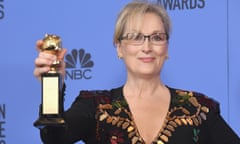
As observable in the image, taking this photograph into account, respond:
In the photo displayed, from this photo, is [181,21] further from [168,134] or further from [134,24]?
[168,134]

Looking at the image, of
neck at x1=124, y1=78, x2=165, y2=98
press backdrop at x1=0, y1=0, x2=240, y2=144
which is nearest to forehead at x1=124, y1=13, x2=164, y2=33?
neck at x1=124, y1=78, x2=165, y2=98

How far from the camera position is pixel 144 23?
1.37 m

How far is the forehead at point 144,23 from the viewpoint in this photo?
1361mm

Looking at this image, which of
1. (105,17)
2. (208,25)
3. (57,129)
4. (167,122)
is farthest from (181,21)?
(57,129)

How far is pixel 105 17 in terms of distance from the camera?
179 cm

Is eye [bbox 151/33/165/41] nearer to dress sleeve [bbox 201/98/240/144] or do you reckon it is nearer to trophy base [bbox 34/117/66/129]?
dress sleeve [bbox 201/98/240/144]

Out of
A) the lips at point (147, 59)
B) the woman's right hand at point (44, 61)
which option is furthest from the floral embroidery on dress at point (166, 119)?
the woman's right hand at point (44, 61)

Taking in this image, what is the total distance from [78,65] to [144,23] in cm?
46

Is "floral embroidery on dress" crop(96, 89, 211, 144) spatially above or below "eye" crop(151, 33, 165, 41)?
below

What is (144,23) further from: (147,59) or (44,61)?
(44,61)

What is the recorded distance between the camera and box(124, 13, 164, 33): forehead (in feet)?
4.47

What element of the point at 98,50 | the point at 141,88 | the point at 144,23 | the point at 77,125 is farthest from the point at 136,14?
the point at 98,50

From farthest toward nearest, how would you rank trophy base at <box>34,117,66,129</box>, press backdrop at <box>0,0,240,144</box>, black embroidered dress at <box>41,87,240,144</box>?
press backdrop at <box>0,0,240,144</box>, black embroidered dress at <box>41,87,240,144</box>, trophy base at <box>34,117,66,129</box>

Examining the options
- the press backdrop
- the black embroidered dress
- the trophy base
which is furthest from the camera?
the press backdrop
